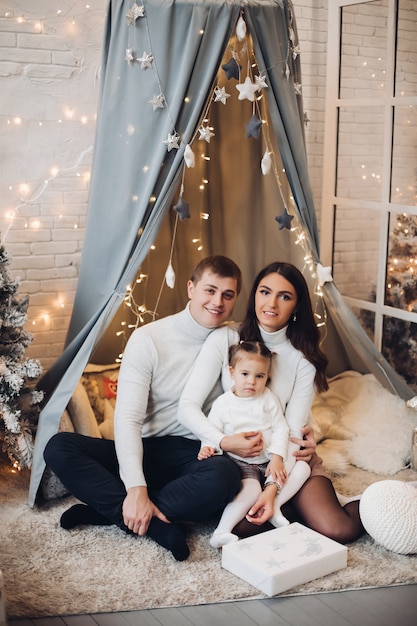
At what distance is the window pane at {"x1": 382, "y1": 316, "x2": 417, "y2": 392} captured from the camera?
12.0 feet

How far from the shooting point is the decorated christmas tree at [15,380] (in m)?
2.92

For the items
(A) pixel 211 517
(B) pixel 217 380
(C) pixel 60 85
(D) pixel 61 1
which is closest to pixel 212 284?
(B) pixel 217 380

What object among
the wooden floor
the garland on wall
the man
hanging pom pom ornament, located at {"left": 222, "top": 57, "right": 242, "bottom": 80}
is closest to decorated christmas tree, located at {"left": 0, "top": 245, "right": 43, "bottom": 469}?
the man

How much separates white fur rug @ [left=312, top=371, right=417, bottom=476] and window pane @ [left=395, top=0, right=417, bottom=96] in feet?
4.40

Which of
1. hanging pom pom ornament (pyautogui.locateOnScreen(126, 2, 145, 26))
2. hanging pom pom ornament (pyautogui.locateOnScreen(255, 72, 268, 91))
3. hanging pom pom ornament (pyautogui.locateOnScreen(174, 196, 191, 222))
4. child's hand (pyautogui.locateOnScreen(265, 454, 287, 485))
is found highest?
hanging pom pom ornament (pyautogui.locateOnScreen(126, 2, 145, 26))

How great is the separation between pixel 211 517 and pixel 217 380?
0.49 meters

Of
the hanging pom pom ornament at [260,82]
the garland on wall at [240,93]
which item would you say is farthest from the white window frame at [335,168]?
the hanging pom pom ornament at [260,82]

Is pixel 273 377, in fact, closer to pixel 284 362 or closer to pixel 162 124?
pixel 284 362

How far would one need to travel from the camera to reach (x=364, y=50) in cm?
377

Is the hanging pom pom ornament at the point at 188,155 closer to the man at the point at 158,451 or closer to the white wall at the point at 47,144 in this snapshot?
the man at the point at 158,451

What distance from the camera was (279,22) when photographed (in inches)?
119

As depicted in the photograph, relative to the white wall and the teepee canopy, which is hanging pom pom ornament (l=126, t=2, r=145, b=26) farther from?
the white wall

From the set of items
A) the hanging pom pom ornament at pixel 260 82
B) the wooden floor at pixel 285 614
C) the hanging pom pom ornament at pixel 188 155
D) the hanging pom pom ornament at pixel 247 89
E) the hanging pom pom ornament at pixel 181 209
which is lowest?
the wooden floor at pixel 285 614

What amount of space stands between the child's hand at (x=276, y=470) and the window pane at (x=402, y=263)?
1290 mm
